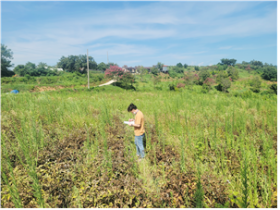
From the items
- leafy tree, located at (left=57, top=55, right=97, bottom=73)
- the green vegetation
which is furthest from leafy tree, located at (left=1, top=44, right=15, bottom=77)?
the green vegetation

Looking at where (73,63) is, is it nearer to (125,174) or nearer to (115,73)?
(115,73)

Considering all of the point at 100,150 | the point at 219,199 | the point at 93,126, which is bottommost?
the point at 219,199

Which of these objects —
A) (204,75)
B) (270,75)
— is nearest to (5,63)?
(204,75)

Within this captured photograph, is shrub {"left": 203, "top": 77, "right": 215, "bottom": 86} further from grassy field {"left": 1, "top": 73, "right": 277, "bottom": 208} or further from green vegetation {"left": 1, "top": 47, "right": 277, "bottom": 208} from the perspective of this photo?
grassy field {"left": 1, "top": 73, "right": 277, "bottom": 208}

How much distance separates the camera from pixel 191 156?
3.47 metres

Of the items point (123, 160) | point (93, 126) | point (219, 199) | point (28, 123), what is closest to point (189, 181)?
point (219, 199)

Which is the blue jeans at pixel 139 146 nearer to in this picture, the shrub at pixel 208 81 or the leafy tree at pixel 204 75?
the shrub at pixel 208 81

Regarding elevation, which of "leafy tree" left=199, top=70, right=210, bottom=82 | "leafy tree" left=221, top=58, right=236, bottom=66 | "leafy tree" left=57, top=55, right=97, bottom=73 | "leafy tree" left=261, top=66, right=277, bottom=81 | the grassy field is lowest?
the grassy field

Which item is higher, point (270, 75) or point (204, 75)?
point (270, 75)

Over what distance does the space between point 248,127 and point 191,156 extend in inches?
107

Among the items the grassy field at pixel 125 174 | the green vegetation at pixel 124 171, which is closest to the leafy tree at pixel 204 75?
the green vegetation at pixel 124 171

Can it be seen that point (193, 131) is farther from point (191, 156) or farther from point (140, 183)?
point (140, 183)

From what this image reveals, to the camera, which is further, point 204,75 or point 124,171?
point 204,75

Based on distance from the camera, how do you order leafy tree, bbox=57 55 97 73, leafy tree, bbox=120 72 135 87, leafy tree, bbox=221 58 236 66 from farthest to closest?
leafy tree, bbox=221 58 236 66 < leafy tree, bbox=57 55 97 73 < leafy tree, bbox=120 72 135 87
